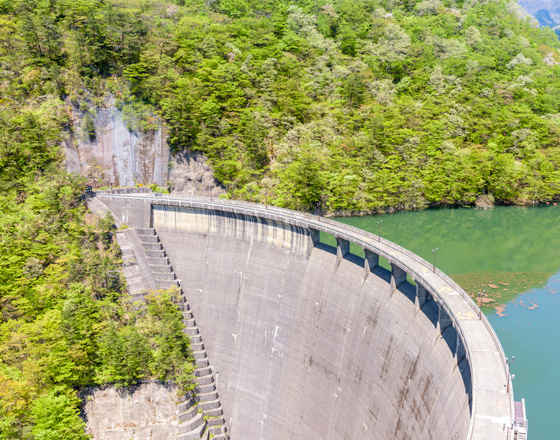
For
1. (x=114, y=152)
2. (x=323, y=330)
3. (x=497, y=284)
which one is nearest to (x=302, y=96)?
(x=114, y=152)

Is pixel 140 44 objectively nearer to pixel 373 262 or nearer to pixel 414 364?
pixel 373 262

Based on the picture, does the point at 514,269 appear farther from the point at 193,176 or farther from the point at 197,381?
the point at 193,176

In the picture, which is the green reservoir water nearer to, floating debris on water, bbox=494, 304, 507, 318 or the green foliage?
floating debris on water, bbox=494, 304, 507, 318

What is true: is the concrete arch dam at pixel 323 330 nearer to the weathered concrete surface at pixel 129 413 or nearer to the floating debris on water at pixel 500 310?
the weathered concrete surface at pixel 129 413

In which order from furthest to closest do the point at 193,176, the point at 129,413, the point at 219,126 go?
the point at 219,126 < the point at 193,176 < the point at 129,413

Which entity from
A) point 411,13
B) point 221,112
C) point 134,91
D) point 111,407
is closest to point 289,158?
point 221,112

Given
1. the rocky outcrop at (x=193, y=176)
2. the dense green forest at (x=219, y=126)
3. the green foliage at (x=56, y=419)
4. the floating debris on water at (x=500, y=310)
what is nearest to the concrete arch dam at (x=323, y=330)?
the dense green forest at (x=219, y=126)

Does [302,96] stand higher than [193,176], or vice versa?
[302,96]
